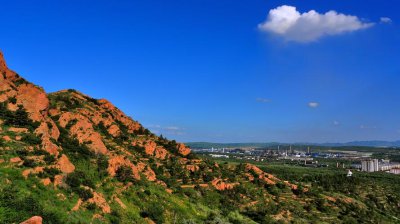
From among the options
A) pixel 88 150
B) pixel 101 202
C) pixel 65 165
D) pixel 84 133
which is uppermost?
pixel 84 133

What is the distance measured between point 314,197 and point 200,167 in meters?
24.1

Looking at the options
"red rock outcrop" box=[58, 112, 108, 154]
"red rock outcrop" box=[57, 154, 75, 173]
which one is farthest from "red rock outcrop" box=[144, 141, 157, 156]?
"red rock outcrop" box=[57, 154, 75, 173]

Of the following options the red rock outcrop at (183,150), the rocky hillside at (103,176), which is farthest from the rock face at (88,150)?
the rocky hillside at (103,176)

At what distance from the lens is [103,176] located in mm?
40188

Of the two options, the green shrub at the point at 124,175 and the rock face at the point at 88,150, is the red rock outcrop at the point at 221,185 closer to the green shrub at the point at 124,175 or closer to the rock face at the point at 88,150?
the rock face at the point at 88,150

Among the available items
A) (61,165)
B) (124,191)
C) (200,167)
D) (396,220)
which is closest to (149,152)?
(200,167)

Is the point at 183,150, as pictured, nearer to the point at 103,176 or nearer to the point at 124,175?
the point at 124,175

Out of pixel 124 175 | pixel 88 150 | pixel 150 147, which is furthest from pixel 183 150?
pixel 88 150

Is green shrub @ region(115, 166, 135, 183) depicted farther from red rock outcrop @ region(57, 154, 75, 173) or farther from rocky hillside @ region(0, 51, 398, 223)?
red rock outcrop @ region(57, 154, 75, 173)

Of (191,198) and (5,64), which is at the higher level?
(5,64)

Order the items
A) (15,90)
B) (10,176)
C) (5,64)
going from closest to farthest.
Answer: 1. (10,176)
2. (15,90)
3. (5,64)

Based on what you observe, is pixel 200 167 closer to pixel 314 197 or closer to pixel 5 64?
pixel 314 197

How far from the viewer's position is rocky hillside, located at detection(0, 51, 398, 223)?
99.7 ft

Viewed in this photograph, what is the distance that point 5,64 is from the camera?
159ft
